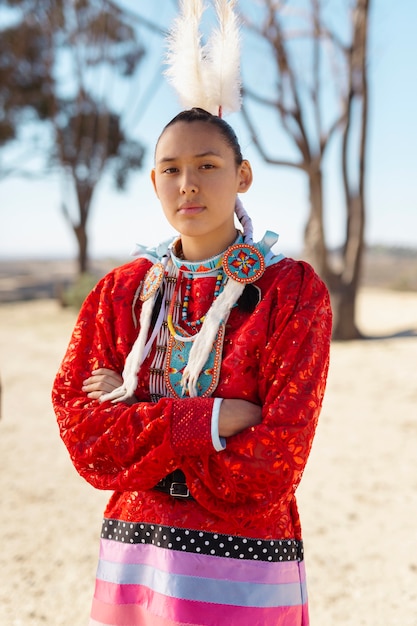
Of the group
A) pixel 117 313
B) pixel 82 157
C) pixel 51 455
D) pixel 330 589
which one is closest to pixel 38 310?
pixel 82 157

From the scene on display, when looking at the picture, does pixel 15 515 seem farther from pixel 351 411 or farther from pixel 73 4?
pixel 73 4

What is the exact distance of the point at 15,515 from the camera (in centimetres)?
393

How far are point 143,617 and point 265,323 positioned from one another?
0.81m

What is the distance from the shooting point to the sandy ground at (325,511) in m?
2.98

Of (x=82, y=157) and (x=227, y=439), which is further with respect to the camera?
(x=82, y=157)

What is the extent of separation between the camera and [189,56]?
1652 millimetres

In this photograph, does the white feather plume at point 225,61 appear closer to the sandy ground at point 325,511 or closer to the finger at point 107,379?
the finger at point 107,379

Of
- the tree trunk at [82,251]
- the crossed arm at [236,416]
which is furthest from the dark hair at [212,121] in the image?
the tree trunk at [82,251]

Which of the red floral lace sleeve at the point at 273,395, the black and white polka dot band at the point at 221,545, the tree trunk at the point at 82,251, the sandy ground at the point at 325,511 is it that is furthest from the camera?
the tree trunk at the point at 82,251

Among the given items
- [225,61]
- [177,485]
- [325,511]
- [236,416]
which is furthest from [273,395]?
[325,511]

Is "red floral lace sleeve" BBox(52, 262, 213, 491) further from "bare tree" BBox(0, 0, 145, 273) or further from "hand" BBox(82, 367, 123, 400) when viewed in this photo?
"bare tree" BBox(0, 0, 145, 273)

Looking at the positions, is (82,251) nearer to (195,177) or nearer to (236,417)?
(195,177)

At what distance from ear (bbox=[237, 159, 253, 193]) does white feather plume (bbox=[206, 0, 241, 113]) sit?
6.6 inches

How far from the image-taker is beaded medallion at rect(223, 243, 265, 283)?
5.09ft
